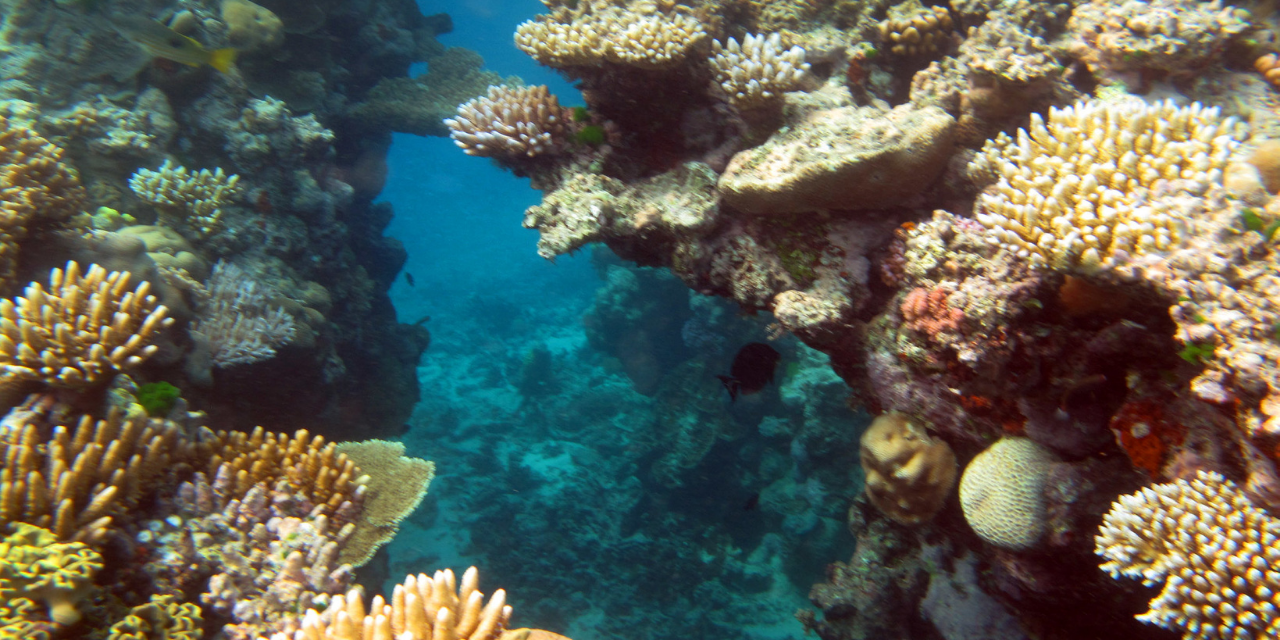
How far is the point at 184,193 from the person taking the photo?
266 inches

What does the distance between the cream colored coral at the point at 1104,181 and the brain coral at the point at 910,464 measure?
5.28 feet

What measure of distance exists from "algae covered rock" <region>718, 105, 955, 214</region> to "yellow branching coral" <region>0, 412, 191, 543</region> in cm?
446

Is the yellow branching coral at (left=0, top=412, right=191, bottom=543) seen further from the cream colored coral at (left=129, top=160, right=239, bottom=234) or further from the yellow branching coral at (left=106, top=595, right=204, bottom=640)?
the cream colored coral at (left=129, top=160, right=239, bottom=234)

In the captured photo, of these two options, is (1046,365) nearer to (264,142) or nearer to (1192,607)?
(1192,607)

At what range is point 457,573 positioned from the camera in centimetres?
1109

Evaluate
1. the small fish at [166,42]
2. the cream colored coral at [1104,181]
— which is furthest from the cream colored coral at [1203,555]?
the small fish at [166,42]

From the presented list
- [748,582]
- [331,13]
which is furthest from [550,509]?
[331,13]

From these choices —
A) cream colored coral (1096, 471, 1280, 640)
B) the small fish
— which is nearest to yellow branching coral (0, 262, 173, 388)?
the small fish

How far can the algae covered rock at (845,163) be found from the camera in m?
3.81

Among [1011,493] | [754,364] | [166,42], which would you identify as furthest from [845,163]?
[166,42]

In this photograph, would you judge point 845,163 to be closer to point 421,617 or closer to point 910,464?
point 910,464

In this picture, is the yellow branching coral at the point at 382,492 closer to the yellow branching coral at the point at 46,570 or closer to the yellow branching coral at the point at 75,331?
the yellow branching coral at the point at 46,570

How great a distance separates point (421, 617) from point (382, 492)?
2.04m

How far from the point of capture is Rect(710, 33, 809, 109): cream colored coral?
14.6ft
